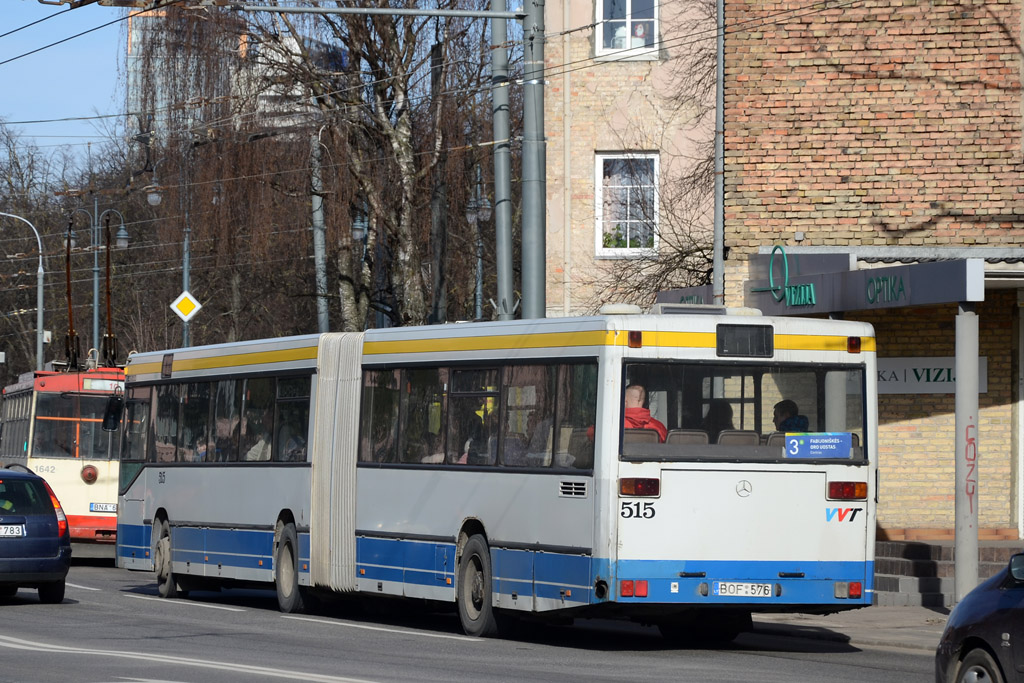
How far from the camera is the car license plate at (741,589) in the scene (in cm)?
1425

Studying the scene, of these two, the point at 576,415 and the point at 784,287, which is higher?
the point at 784,287

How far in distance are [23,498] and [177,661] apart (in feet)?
22.8

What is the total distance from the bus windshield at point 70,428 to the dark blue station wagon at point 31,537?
33.9 ft

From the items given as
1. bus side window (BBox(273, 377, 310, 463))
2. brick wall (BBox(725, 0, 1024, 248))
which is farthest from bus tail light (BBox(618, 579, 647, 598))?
brick wall (BBox(725, 0, 1024, 248))

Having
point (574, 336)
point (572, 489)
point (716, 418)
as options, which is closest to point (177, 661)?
point (572, 489)

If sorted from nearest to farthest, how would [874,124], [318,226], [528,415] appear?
[528,415] < [874,124] < [318,226]

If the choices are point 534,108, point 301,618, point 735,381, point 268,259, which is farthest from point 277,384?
point 268,259

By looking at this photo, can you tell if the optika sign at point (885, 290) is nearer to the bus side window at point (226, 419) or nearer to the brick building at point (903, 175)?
the brick building at point (903, 175)

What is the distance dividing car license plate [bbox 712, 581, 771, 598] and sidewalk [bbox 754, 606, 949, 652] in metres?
1.82

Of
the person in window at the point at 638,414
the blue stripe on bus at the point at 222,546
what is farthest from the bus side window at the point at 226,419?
the person in window at the point at 638,414

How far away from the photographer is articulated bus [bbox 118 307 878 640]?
14.2m

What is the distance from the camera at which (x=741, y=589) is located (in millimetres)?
14305

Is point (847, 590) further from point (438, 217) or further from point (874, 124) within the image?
point (438, 217)

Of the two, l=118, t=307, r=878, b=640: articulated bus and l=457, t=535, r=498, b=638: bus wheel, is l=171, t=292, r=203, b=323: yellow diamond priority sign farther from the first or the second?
l=457, t=535, r=498, b=638: bus wheel
